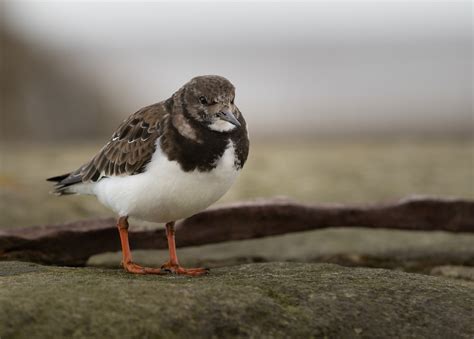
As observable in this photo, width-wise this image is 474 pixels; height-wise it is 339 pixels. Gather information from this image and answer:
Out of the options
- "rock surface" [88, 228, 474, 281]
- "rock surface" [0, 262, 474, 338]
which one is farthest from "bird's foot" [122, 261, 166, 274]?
"rock surface" [88, 228, 474, 281]

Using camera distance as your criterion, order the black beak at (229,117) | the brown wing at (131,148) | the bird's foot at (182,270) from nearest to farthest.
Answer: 1. the bird's foot at (182,270)
2. the black beak at (229,117)
3. the brown wing at (131,148)

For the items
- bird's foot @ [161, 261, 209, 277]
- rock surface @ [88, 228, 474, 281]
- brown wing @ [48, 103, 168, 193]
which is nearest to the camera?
bird's foot @ [161, 261, 209, 277]

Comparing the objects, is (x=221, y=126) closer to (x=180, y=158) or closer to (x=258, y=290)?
(x=180, y=158)

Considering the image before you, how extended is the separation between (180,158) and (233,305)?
119 centimetres

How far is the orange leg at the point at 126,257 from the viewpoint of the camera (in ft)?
13.7

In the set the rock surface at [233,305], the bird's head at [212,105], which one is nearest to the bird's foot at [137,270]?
the rock surface at [233,305]

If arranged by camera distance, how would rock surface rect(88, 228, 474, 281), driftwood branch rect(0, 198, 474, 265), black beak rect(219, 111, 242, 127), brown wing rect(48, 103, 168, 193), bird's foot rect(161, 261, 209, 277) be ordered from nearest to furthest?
bird's foot rect(161, 261, 209, 277) → black beak rect(219, 111, 242, 127) → brown wing rect(48, 103, 168, 193) → driftwood branch rect(0, 198, 474, 265) → rock surface rect(88, 228, 474, 281)

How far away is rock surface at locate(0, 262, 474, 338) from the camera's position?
9.71 ft

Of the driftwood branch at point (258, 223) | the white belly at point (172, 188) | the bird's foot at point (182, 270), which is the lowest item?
the bird's foot at point (182, 270)

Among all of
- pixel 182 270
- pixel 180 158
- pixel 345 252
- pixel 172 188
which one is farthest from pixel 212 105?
pixel 345 252

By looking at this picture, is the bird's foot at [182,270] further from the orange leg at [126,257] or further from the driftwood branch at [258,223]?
the driftwood branch at [258,223]

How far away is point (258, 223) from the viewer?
4.90 meters

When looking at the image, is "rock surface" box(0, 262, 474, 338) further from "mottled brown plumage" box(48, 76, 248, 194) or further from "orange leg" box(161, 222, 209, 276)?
"mottled brown plumage" box(48, 76, 248, 194)

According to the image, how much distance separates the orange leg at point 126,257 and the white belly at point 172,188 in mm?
94
